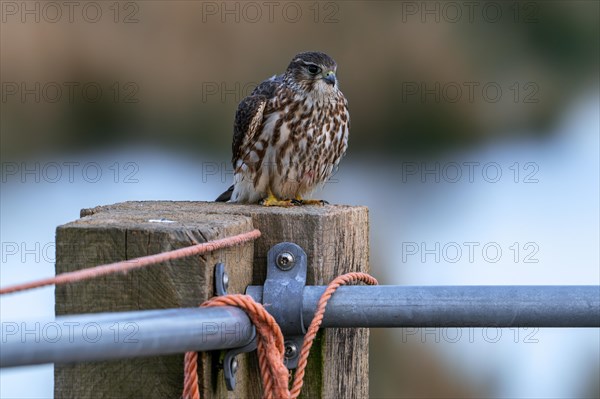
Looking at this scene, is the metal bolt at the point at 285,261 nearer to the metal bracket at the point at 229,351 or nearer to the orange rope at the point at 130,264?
the orange rope at the point at 130,264

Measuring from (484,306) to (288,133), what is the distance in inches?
86.7

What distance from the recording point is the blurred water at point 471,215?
5910mm

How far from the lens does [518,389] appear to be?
5.64 metres

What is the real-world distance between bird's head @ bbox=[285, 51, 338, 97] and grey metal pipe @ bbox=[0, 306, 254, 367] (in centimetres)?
239

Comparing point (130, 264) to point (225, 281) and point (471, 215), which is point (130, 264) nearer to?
point (225, 281)

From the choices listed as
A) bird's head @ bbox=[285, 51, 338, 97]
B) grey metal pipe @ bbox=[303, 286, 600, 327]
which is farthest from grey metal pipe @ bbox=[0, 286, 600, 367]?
bird's head @ bbox=[285, 51, 338, 97]

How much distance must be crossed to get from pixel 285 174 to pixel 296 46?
8.71 ft

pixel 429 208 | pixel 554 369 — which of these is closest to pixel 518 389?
pixel 554 369

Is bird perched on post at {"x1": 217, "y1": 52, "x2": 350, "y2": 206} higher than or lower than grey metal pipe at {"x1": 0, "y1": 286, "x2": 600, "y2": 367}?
higher

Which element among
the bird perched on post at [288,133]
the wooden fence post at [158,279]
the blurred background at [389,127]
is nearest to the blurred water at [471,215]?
the blurred background at [389,127]

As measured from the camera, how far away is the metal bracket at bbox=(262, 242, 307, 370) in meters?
2.10

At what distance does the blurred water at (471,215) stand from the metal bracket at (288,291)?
352 centimetres

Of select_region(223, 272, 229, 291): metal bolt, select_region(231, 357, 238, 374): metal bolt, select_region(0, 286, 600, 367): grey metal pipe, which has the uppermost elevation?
select_region(223, 272, 229, 291): metal bolt

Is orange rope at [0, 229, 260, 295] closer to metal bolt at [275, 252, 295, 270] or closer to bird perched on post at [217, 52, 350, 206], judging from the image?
metal bolt at [275, 252, 295, 270]
